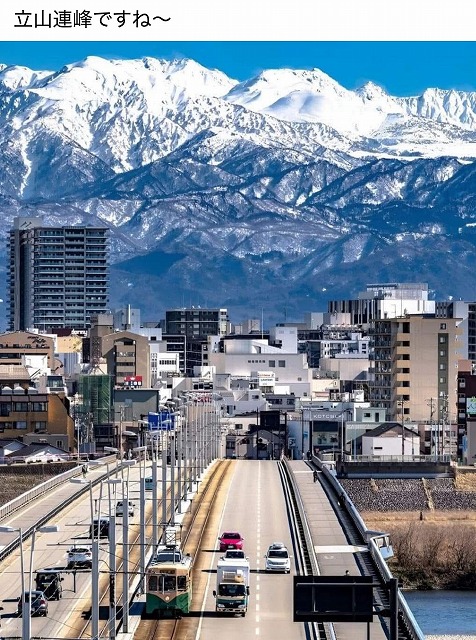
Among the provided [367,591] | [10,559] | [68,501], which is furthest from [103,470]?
[367,591]

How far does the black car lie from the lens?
177 feet

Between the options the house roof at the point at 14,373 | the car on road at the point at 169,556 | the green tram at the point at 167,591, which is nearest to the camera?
the green tram at the point at 167,591

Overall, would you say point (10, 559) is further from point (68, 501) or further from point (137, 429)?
point (137, 429)

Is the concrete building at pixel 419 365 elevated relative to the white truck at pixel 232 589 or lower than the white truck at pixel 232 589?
elevated

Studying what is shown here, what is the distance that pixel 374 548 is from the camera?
207 ft

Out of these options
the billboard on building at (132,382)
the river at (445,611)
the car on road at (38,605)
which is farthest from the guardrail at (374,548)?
the billboard on building at (132,382)

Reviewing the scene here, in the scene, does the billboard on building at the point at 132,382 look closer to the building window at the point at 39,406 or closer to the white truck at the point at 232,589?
the building window at the point at 39,406

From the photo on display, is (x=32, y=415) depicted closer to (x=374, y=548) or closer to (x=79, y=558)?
(x=374, y=548)

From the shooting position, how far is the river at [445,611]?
230 feet

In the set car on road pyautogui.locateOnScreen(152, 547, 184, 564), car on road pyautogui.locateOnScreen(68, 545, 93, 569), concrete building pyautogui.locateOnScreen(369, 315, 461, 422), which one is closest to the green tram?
car on road pyautogui.locateOnScreen(152, 547, 184, 564)

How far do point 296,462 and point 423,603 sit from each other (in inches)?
1973

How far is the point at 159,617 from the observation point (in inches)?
2015

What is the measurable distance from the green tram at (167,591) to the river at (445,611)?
18800 millimetres

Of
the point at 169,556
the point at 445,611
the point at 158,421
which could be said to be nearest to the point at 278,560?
the point at 169,556
